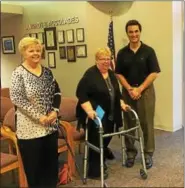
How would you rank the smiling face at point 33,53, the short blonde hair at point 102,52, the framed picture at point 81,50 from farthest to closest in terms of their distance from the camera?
the short blonde hair at point 102,52
the framed picture at point 81,50
the smiling face at point 33,53

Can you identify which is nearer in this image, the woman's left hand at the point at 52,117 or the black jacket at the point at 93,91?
the woman's left hand at the point at 52,117

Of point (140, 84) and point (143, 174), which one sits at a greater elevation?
point (140, 84)

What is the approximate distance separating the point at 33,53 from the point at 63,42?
0.65 feet

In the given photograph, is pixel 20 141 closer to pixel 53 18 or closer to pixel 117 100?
pixel 53 18

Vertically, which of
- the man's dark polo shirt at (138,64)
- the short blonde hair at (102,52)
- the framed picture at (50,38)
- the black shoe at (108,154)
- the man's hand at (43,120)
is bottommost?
the black shoe at (108,154)

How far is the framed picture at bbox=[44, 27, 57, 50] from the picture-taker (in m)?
1.15

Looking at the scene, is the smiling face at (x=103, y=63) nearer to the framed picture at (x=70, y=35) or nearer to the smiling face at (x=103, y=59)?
the smiling face at (x=103, y=59)

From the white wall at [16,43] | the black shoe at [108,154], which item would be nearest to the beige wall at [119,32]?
the white wall at [16,43]

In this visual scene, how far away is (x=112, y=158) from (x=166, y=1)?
877mm

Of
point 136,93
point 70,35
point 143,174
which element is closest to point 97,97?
point 136,93

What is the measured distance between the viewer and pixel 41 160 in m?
1.19

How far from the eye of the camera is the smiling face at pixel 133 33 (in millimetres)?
1514

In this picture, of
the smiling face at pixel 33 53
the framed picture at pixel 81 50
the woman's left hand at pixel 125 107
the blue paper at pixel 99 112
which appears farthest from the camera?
the woman's left hand at pixel 125 107

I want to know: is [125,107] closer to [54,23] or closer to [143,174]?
[143,174]
